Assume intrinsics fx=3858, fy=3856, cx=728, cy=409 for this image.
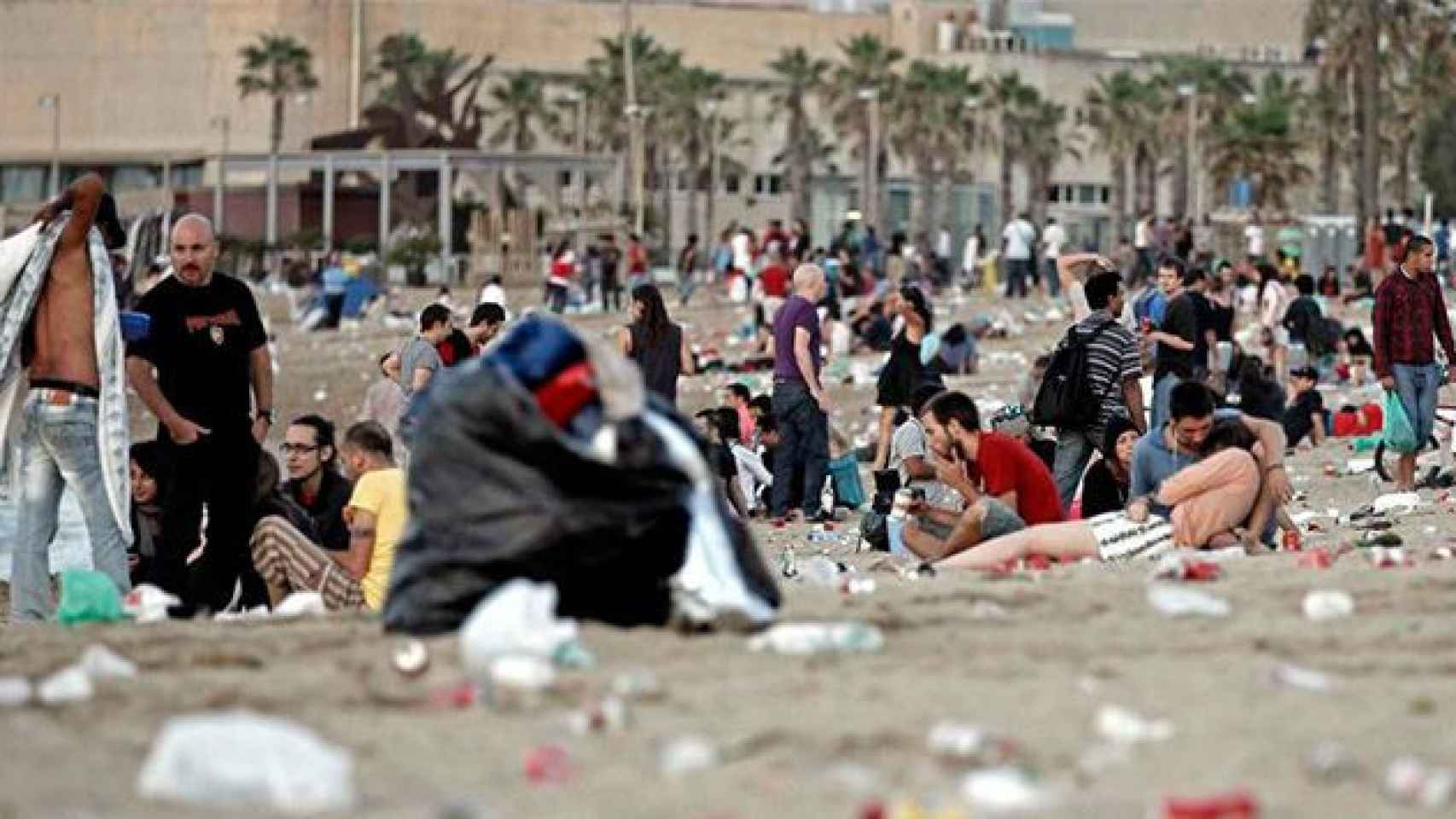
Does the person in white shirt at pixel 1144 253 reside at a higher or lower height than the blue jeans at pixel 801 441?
higher

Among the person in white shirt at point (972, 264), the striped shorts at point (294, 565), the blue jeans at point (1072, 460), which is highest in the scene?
the person in white shirt at point (972, 264)

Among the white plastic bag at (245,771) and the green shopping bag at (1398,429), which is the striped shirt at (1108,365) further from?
the white plastic bag at (245,771)

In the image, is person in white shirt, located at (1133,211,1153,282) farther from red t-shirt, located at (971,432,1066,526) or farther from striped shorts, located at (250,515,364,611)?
striped shorts, located at (250,515,364,611)

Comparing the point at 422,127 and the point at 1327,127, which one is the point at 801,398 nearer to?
the point at 422,127

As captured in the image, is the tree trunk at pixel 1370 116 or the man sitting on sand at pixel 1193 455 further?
the tree trunk at pixel 1370 116

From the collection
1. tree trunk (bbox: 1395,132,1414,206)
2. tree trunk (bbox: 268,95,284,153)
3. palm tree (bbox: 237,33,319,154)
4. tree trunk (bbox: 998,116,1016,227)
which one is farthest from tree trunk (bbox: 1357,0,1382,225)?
palm tree (bbox: 237,33,319,154)

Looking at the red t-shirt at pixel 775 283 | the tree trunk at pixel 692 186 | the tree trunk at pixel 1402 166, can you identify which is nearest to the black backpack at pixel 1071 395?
the red t-shirt at pixel 775 283

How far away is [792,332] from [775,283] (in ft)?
72.6

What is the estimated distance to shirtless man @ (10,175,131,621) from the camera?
13094 millimetres

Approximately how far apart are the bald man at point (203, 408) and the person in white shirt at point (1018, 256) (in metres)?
41.1

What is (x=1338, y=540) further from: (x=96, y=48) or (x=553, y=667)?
(x=96, y=48)

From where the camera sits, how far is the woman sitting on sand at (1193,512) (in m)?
13.6

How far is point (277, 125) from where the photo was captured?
313ft

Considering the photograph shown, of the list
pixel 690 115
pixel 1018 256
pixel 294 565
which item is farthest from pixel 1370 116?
pixel 294 565
